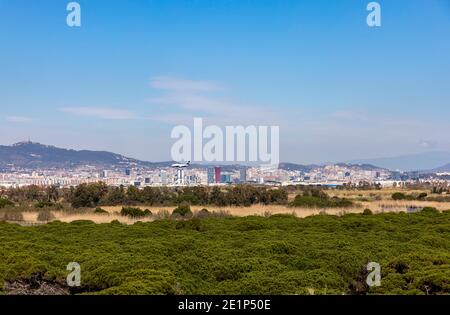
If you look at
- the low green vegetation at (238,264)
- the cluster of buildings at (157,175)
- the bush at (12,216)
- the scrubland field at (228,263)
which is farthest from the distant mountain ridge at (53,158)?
the low green vegetation at (238,264)

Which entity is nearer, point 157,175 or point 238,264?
point 238,264

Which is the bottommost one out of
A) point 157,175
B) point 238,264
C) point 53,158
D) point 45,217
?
point 45,217

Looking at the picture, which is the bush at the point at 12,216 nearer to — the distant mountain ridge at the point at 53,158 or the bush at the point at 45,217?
the bush at the point at 45,217

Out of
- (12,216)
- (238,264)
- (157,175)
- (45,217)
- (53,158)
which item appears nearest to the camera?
(238,264)

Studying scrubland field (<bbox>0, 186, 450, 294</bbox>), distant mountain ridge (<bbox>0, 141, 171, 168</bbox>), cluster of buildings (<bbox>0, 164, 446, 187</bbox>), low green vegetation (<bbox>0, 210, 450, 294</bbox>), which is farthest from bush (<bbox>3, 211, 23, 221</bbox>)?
distant mountain ridge (<bbox>0, 141, 171, 168</bbox>)

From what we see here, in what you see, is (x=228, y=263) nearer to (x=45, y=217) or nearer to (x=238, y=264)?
(x=238, y=264)

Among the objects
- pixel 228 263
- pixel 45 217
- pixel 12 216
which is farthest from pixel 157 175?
pixel 228 263

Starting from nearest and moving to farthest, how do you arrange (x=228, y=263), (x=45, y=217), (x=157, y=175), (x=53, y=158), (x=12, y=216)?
(x=228, y=263)
(x=45, y=217)
(x=12, y=216)
(x=157, y=175)
(x=53, y=158)

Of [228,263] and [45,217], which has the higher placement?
[228,263]
